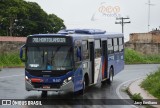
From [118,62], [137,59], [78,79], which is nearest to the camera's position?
[78,79]

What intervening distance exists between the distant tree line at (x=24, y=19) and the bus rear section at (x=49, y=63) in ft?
146

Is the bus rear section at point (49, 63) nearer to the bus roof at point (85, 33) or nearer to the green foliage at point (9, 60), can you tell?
the bus roof at point (85, 33)

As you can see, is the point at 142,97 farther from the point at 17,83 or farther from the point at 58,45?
the point at 17,83

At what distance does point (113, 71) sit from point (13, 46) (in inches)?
684

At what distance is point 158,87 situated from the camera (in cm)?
2003

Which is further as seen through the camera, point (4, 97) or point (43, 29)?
point (43, 29)

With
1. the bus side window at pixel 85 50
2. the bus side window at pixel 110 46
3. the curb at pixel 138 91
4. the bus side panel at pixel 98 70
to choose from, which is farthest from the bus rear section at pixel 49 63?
the bus side window at pixel 110 46

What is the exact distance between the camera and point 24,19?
68.9 meters

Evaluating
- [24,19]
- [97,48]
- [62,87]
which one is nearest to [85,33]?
[97,48]

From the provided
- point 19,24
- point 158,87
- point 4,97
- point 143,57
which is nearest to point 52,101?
point 4,97

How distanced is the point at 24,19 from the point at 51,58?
51.4 meters

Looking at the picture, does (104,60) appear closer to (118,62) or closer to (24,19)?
(118,62)

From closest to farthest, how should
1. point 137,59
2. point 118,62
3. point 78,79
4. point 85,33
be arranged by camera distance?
point 78,79 → point 85,33 → point 118,62 → point 137,59

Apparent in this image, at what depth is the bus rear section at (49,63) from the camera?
18.1 metres
